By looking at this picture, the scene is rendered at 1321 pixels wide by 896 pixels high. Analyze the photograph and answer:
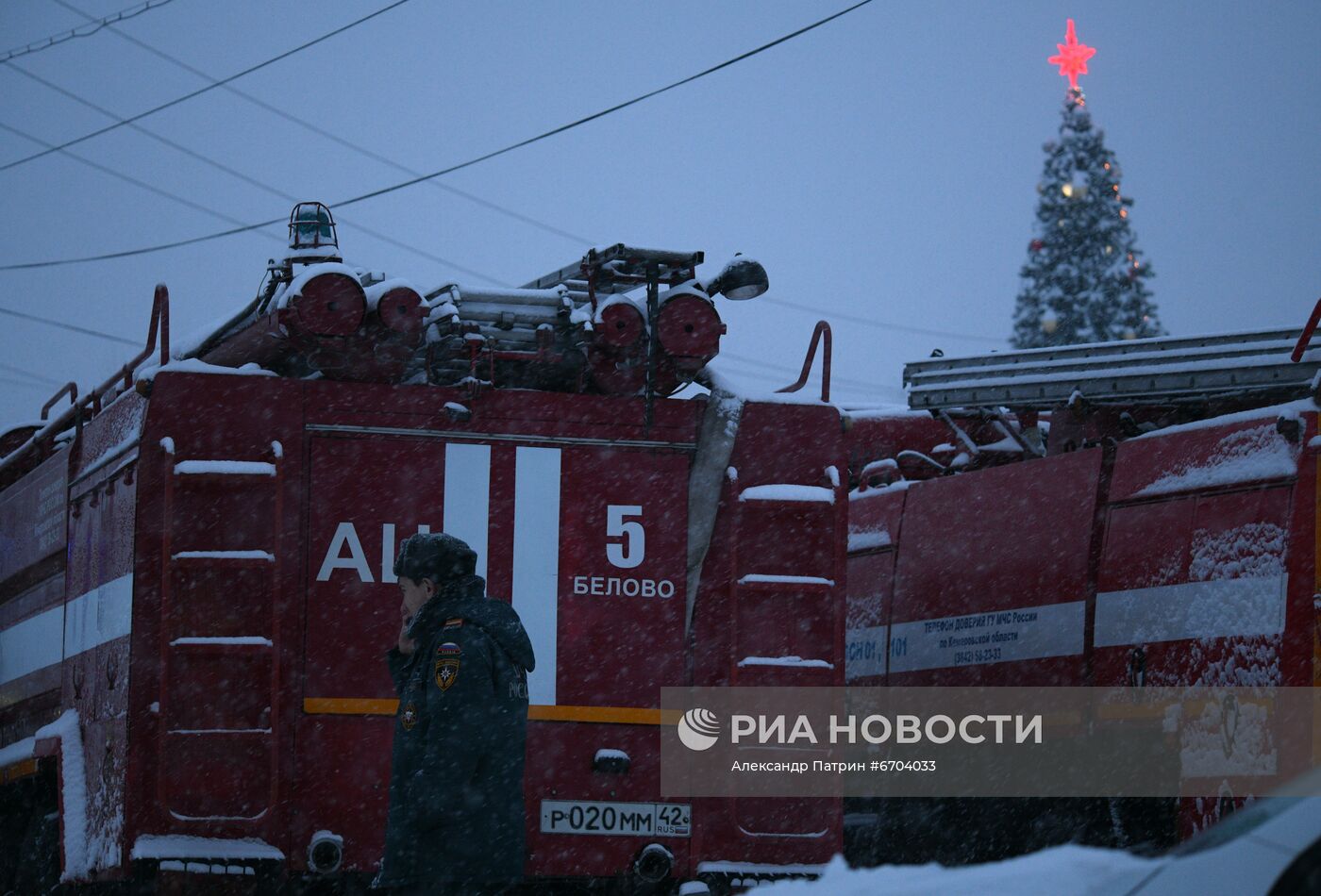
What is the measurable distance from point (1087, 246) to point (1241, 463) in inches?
923

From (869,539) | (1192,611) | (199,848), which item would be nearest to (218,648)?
(199,848)

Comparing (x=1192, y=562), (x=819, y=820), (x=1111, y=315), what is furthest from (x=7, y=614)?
(x=1111, y=315)

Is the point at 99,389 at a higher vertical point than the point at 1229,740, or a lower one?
higher

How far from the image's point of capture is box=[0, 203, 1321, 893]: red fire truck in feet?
21.7

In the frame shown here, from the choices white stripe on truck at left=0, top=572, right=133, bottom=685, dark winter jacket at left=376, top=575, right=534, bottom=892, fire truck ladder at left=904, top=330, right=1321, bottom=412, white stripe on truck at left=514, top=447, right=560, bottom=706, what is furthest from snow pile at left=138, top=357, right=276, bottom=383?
fire truck ladder at left=904, top=330, right=1321, bottom=412

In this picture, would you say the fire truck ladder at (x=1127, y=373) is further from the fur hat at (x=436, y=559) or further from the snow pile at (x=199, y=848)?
the snow pile at (x=199, y=848)

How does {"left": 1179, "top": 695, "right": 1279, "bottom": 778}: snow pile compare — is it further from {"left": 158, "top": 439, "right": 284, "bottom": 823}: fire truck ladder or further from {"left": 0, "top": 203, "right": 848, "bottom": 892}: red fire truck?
{"left": 158, "top": 439, "right": 284, "bottom": 823}: fire truck ladder

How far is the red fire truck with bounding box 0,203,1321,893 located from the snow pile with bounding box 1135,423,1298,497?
0.6 inches

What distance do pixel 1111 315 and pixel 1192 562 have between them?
23.2m

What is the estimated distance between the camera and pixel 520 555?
275 inches

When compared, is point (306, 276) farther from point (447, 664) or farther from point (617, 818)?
point (617, 818)

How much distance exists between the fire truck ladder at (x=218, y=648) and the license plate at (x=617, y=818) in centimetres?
114

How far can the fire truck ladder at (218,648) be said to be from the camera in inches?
257

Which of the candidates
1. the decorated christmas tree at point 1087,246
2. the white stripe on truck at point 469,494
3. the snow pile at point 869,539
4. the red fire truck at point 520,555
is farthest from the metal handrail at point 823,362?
the decorated christmas tree at point 1087,246
